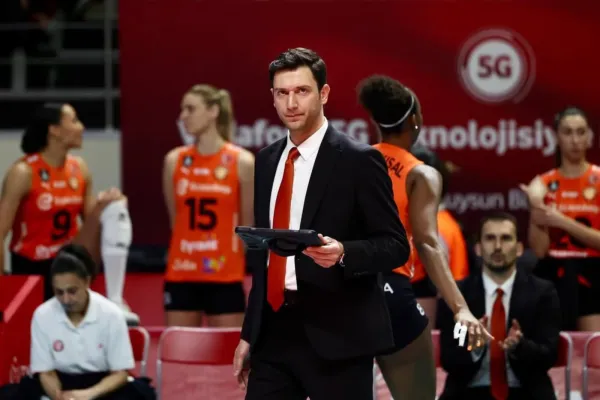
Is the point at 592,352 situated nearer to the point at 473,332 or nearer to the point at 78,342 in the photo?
the point at 473,332

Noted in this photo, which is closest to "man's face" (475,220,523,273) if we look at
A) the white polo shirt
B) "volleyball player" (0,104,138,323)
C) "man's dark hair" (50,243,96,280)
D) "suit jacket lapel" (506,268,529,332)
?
"suit jacket lapel" (506,268,529,332)

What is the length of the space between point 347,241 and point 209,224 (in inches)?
128

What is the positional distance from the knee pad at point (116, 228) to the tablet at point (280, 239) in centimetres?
417

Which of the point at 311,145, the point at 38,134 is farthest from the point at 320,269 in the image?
the point at 38,134

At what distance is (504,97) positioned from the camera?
952 centimetres

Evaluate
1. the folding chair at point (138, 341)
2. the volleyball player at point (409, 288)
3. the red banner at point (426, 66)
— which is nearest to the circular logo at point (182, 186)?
the folding chair at point (138, 341)

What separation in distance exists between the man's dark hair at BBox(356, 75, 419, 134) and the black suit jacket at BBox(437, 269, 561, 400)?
1.33 meters

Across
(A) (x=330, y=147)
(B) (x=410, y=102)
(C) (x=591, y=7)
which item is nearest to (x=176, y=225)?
(B) (x=410, y=102)

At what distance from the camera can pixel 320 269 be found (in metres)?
3.65

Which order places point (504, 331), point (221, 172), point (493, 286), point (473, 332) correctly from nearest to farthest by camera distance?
point (473, 332) < point (504, 331) < point (493, 286) < point (221, 172)

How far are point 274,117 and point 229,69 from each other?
496mm

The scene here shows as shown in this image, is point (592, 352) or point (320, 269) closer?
point (320, 269)

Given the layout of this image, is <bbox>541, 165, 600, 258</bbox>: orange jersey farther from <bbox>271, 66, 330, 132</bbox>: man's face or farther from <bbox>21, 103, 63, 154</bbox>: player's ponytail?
<bbox>271, 66, 330, 132</bbox>: man's face

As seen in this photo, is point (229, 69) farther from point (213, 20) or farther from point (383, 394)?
point (383, 394)
